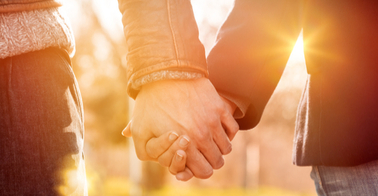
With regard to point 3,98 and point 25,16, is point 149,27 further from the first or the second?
point 3,98

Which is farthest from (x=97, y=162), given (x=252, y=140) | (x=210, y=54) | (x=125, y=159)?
(x=210, y=54)

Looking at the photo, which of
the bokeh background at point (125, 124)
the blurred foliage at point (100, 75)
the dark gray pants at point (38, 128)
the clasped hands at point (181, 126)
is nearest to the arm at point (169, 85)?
the clasped hands at point (181, 126)

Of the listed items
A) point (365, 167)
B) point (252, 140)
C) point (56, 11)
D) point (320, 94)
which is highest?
point (56, 11)

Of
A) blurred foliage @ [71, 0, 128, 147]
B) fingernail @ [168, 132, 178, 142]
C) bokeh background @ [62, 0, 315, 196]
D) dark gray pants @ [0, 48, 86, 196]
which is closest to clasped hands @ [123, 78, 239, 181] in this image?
fingernail @ [168, 132, 178, 142]

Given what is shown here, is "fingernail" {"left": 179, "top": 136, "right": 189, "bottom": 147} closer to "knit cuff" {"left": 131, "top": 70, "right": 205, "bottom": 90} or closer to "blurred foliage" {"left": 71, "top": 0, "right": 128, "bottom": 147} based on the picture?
"knit cuff" {"left": 131, "top": 70, "right": 205, "bottom": 90}

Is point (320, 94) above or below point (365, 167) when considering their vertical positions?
above

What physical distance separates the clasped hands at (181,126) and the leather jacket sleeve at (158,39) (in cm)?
8

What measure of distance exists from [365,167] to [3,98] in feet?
5.21

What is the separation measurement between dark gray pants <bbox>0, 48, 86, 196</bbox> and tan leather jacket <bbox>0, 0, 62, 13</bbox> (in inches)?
6.5

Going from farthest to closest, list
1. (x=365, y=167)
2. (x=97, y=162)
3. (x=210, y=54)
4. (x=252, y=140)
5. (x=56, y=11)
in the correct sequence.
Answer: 1. (x=252, y=140)
2. (x=97, y=162)
3. (x=210, y=54)
4. (x=365, y=167)
5. (x=56, y=11)

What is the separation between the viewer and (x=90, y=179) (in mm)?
14992

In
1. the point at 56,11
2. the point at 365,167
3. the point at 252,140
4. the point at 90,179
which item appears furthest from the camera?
the point at 252,140

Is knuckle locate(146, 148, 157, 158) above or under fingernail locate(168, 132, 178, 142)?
under

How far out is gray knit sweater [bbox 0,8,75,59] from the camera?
1.24 meters
